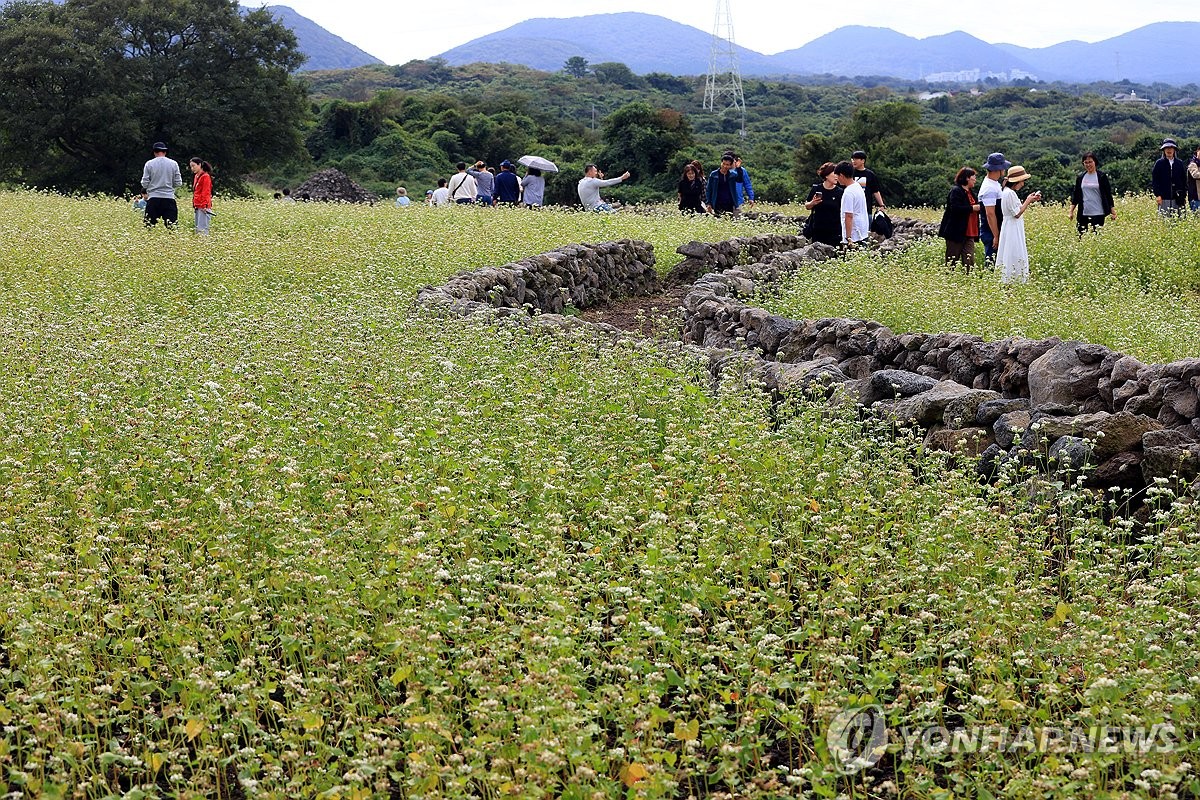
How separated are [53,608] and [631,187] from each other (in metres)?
38.7

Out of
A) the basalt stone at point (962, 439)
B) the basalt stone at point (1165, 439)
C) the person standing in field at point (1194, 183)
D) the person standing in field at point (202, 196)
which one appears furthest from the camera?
the person standing in field at point (1194, 183)

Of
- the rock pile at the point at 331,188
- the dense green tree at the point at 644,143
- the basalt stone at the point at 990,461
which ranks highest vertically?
the dense green tree at the point at 644,143

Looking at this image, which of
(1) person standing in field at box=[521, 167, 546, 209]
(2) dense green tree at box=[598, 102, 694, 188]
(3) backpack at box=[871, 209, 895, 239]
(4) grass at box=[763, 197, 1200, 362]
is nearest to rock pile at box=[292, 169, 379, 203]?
(2) dense green tree at box=[598, 102, 694, 188]

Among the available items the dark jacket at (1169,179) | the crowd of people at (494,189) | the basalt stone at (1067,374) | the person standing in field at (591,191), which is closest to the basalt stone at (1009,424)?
the basalt stone at (1067,374)

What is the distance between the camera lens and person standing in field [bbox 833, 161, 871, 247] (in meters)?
15.6

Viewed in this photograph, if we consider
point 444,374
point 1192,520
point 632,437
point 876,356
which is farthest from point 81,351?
point 1192,520

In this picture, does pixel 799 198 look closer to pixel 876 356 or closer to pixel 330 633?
→ pixel 876 356

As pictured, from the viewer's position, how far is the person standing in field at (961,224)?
1474cm

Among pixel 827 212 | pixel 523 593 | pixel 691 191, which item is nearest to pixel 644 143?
pixel 691 191

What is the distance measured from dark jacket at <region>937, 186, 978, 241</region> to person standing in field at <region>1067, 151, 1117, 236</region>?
12.2ft

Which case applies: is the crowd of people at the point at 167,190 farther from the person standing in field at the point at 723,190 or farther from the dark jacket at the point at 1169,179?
the dark jacket at the point at 1169,179

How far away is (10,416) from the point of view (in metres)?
7.26

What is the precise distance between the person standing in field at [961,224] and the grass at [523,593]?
7431 millimetres

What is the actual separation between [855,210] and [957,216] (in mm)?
1393
